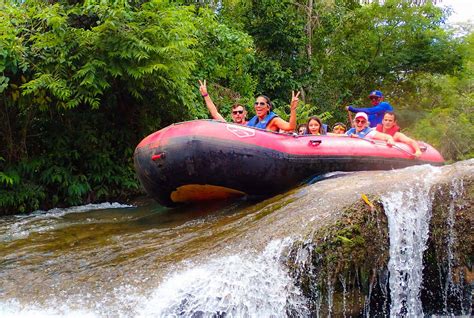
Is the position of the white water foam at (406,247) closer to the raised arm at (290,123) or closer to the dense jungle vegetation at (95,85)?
the raised arm at (290,123)

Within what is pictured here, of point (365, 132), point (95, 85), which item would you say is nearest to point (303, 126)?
point (365, 132)

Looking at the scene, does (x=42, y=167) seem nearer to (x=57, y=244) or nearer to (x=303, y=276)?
(x=57, y=244)

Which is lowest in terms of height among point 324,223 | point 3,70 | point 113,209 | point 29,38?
point 113,209

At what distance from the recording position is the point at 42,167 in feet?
24.4

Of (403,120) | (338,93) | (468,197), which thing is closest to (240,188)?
(468,197)

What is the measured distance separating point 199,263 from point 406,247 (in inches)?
62.9

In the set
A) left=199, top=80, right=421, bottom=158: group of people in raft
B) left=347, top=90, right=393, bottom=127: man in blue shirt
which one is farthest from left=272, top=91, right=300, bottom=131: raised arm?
left=347, top=90, right=393, bottom=127: man in blue shirt

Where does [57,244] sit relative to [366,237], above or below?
below

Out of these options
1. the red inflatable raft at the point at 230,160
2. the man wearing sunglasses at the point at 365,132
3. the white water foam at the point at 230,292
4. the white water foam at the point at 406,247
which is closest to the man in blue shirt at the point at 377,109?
the man wearing sunglasses at the point at 365,132

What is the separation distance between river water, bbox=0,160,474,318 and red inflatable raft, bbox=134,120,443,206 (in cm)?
47

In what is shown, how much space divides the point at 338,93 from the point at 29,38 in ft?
34.8

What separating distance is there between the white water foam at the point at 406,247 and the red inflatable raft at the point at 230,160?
5.88 ft

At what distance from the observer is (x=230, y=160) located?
5246mm

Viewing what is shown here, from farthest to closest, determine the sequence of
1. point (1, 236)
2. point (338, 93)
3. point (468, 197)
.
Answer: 1. point (338, 93)
2. point (1, 236)
3. point (468, 197)
